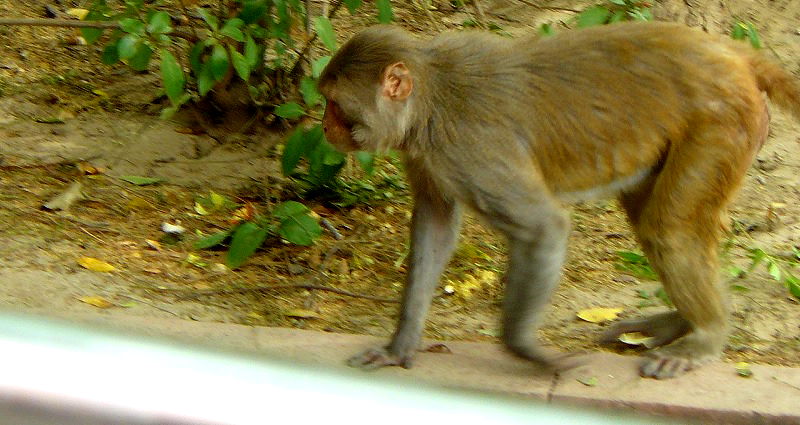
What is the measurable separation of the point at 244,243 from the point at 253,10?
133 cm

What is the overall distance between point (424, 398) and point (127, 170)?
5957 millimetres

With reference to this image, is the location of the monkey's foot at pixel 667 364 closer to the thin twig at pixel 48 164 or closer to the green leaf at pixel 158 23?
the green leaf at pixel 158 23

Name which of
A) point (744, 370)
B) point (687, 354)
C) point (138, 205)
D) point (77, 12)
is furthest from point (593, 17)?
point (77, 12)

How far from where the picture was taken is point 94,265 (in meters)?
5.52

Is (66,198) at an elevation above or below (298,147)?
below

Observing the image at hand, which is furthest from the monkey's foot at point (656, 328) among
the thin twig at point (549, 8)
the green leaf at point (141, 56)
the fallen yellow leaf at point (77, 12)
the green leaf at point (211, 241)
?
the fallen yellow leaf at point (77, 12)

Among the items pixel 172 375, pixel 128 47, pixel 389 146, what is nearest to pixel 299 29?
pixel 128 47

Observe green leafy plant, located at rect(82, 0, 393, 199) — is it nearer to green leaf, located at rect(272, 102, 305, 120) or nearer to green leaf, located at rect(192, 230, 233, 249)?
green leaf, located at rect(272, 102, 305, 120)

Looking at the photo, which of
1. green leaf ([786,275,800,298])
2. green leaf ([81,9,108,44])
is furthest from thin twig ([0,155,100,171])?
green leaf ([786,275,800,298])

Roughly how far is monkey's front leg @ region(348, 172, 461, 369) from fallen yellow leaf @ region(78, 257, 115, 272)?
1.63m

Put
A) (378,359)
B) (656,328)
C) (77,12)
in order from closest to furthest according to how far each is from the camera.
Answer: (378,359) → (656,328) → (77,12)

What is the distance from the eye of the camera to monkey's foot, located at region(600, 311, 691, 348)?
4914mm

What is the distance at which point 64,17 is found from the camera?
8.11m

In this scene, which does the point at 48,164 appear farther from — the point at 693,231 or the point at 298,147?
the point at 693,231
